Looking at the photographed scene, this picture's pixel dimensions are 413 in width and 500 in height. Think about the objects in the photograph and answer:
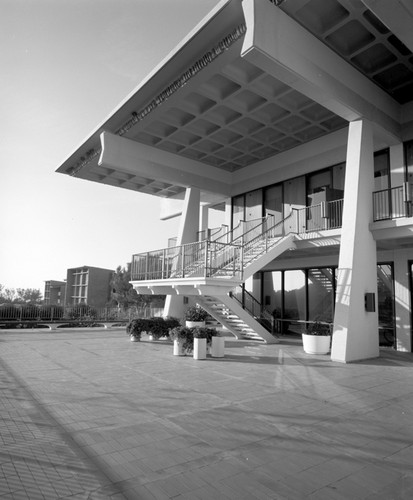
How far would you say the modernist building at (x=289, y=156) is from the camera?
11.5 meters

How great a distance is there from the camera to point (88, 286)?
2606 inches

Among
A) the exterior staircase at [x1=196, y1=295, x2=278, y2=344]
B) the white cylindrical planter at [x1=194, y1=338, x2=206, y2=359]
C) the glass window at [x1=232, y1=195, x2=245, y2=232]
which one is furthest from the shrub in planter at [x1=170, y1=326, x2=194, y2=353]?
the glass window at [x1=232, y1=195, x2=245, y2=232]

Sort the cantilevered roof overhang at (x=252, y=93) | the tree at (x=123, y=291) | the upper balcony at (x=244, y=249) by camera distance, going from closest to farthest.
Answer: the cantilevered roof overhang at (x=252, y=93)
the upper balcony at (x=244, y=249)
the tree at (x=123, y=291)

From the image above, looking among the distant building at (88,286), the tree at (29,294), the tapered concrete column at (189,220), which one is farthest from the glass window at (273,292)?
the tree at (29,294)

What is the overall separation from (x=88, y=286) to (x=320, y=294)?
180 feet

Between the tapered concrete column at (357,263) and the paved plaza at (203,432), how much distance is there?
5.40 ft

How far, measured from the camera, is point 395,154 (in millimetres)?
14883

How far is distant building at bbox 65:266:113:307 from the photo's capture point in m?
66.2

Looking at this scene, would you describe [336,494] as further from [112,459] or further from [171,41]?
[171,41]

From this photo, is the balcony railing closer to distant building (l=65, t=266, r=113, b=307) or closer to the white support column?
the white support column

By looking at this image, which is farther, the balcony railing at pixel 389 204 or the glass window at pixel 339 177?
the glass window at pixel 339 177

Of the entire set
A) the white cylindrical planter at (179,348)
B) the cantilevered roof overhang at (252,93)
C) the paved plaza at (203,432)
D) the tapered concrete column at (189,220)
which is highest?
the cantilevered roof overhang at (252,93)

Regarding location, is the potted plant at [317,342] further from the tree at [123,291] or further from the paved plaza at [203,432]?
the tree at [123,291]

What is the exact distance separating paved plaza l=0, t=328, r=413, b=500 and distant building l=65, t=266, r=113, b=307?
57.8m
